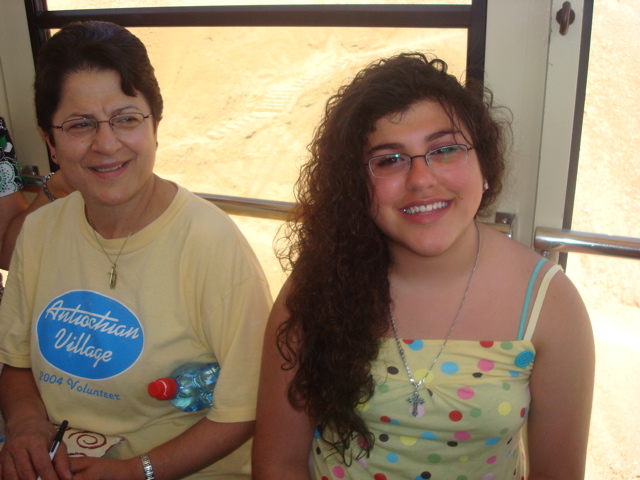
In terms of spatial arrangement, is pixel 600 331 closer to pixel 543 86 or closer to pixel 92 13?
pixel 543 86

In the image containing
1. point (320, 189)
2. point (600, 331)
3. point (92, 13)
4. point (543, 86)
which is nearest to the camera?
point (320, 189)

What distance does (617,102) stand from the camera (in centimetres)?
168

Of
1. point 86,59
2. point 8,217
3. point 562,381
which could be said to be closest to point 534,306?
point 562,381

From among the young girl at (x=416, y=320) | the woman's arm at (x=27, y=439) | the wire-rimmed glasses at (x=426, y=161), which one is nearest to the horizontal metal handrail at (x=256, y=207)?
the young girl at (x=416, y=320)

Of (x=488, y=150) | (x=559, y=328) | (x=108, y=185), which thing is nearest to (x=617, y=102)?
(x=488, y=150)

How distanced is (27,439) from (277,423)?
1.97 ft

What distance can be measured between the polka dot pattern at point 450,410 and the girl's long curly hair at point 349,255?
0.04 metres

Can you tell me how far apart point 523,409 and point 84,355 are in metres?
1.03

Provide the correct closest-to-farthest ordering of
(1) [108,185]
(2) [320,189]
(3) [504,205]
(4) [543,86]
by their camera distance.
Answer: (2) [320,189] → (1) [108,185] → (4) [543,86] → (3) [504,205]

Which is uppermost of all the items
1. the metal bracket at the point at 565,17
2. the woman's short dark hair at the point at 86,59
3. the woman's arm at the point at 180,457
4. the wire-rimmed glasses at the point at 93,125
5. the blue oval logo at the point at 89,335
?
the metal bracket at the point at 565,17

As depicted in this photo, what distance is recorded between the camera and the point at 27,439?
1.33 m

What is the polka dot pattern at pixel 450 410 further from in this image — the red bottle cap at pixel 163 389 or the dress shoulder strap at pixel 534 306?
the red bottle cap at pixel 163 389

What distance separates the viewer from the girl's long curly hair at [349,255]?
117 centimetres

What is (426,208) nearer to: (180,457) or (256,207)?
(180,457)
